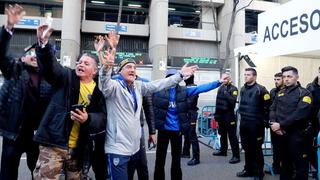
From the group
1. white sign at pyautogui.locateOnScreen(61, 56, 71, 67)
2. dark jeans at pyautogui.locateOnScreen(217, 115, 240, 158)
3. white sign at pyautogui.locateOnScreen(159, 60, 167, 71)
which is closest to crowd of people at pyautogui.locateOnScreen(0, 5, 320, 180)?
dark jeans at pyautogui.locateOnScreen(217, 115, 240, 158)

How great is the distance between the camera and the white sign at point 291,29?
658 cm

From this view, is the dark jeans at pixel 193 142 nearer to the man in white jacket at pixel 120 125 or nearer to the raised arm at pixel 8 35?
the man in white jacket at pixel 120 125

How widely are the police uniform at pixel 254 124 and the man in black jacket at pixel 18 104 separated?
364 centimetres

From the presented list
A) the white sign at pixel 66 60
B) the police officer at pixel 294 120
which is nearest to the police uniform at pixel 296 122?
the police officer at pixel 294 120

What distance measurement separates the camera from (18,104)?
129 inches

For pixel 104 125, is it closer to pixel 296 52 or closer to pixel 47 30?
pixel 47 30

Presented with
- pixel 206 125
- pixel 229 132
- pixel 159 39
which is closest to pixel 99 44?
pixel 229 132

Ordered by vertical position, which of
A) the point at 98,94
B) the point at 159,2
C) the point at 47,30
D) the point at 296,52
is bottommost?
the point at 98,94

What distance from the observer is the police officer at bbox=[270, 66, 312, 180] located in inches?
180

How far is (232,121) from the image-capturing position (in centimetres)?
722

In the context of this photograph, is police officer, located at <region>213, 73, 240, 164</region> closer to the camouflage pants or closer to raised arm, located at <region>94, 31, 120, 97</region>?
raised arm, located at <region>94, 31, 120, 97</region>

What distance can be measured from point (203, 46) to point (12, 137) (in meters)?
23.7

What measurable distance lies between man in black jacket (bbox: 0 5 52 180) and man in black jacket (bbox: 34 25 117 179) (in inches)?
15.9

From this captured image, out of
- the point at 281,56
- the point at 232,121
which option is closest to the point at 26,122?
the point at 232,121
